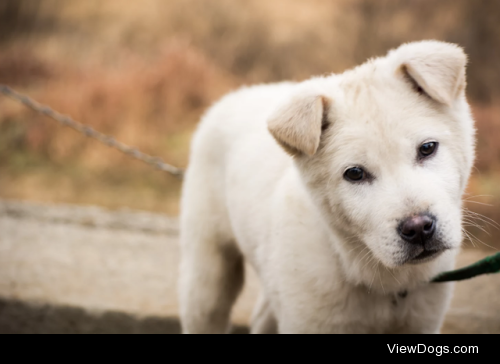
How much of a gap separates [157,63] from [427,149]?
792cm

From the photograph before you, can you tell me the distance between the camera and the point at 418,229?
215cm

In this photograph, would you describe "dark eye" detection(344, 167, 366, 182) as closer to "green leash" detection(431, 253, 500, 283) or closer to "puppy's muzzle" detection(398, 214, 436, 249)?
"puppy's muzzle" detection(398, 214, 436, 249)

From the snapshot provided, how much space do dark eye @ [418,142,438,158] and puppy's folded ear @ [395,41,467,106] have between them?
0.19 m

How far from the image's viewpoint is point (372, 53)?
8.41m

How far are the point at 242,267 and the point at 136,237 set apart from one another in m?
2.40

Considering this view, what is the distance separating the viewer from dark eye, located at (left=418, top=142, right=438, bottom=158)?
2307 mm

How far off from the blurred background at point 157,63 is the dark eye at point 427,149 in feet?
18.6

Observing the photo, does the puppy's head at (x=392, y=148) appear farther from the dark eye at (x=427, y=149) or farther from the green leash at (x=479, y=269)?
the green leash at (x=479, y=269)

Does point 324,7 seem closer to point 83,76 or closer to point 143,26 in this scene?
point 143,26
